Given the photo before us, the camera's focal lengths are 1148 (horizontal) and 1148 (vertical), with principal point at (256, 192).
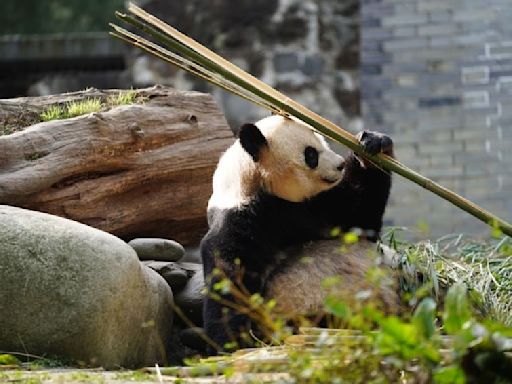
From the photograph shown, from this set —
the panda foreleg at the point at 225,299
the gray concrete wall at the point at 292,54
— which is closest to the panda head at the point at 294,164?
the panda foreleg at the point at 225,299

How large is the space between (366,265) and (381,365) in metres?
1.97

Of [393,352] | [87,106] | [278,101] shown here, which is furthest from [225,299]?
[393,352]

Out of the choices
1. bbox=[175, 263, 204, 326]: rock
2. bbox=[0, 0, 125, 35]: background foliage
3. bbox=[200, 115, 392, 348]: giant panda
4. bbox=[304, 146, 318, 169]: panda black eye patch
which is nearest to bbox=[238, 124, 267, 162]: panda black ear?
bbox=[200, 115, 392, 348]: giant panda

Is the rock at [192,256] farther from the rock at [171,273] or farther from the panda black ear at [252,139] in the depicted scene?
the panda black ear at [252,139]

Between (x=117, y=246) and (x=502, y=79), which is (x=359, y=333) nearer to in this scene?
(x=117, y=246)

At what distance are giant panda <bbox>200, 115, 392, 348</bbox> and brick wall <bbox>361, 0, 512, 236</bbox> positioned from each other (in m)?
5.18

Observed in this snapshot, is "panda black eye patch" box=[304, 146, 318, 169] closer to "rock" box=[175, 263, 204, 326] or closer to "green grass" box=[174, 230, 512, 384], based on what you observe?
"rock" box=[175, 263, 204, 326]

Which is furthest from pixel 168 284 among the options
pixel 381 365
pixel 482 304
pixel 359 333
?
pixel 381 365

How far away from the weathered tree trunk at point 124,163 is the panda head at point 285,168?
853 mm

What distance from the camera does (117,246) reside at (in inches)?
197

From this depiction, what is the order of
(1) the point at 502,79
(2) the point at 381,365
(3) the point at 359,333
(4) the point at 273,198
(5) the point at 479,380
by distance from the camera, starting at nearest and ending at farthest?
1. (5) the point at 479,380
2. (2) the point at 381,365
3. (3) the point at 359,333
4. (4) the point at 273,198
5. (1) the point at 502,79

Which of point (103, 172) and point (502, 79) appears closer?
point (103, 172)

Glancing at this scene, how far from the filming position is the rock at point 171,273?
19.4ft

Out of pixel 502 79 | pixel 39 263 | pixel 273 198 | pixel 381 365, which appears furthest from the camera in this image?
pixel 502 79
